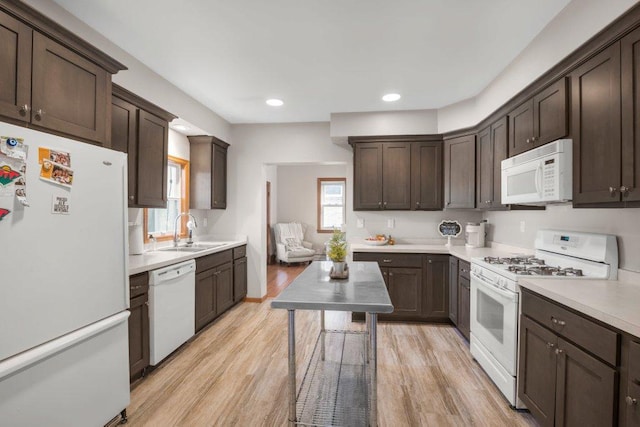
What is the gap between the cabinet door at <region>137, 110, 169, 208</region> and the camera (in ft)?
9.27

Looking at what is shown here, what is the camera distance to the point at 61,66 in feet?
5.81

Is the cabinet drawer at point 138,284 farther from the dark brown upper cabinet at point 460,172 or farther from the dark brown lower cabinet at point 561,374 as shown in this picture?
the dark brown upper cabinet at point 460,172

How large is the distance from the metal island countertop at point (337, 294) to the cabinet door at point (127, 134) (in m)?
1.70

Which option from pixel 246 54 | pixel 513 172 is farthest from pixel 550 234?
pixel 246 54

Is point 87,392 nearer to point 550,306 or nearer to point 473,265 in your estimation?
point 550,306

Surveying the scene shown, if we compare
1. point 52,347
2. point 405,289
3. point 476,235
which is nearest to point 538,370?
point 405,289

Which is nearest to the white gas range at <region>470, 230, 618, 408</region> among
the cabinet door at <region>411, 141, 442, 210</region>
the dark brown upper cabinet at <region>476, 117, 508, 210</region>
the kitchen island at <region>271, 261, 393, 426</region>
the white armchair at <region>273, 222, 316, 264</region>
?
the dark brown upper cabinet at <region>476, 117, 508, 210</region>

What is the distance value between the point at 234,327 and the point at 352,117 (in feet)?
9.82

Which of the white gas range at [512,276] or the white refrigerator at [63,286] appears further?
the white gas range at [512,276]

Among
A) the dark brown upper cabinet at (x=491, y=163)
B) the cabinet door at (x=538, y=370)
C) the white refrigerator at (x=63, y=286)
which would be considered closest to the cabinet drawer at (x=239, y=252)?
the white refrigerator at (x=63, y=286)

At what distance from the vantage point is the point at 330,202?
8727 millimetres

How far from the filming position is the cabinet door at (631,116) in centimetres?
153

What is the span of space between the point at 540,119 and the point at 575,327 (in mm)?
1553

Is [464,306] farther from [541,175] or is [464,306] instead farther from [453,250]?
[541,175]
